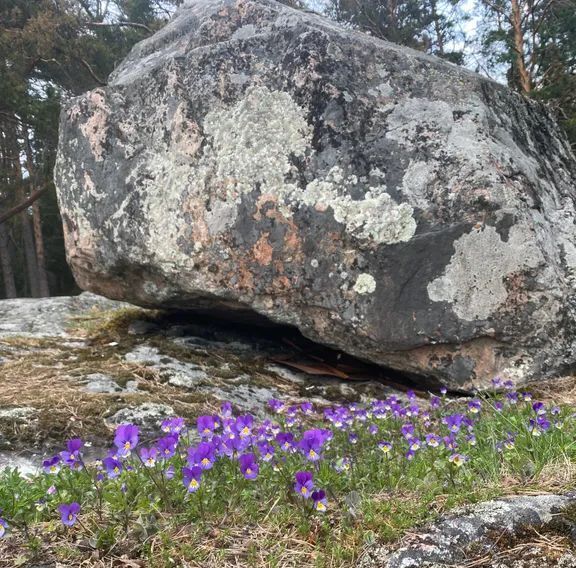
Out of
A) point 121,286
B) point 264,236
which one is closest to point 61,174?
point 121,286

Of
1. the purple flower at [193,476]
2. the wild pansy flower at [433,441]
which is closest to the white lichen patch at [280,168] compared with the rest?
the wild pansy flower at [433,441]

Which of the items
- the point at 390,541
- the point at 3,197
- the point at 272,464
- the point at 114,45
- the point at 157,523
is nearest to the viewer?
the point at 390,541

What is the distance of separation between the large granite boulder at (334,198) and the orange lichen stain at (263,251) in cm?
1

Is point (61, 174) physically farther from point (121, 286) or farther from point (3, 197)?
point (3, 197)

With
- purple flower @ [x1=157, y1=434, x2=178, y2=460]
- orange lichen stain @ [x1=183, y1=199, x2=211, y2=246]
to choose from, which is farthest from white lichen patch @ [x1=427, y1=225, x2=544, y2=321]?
purple flower @ [x1=157, y1=434, x2=178, y2=460]

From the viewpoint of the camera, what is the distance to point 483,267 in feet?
12.3

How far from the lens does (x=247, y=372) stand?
4.29m

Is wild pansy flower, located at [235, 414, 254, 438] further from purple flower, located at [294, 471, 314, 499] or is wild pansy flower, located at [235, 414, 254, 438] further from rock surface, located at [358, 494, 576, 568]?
rock surface, located at [358, 494, 576, 568]

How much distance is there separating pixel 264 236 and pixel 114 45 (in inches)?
575

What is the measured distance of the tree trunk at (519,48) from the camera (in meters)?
13.0

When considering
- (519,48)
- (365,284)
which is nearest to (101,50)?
(519,48)

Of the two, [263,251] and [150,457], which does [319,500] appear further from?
[263,251]

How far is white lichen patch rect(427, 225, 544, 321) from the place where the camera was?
3.73 meters

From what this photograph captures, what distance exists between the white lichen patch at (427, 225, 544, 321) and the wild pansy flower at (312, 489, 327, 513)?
2147 mm
